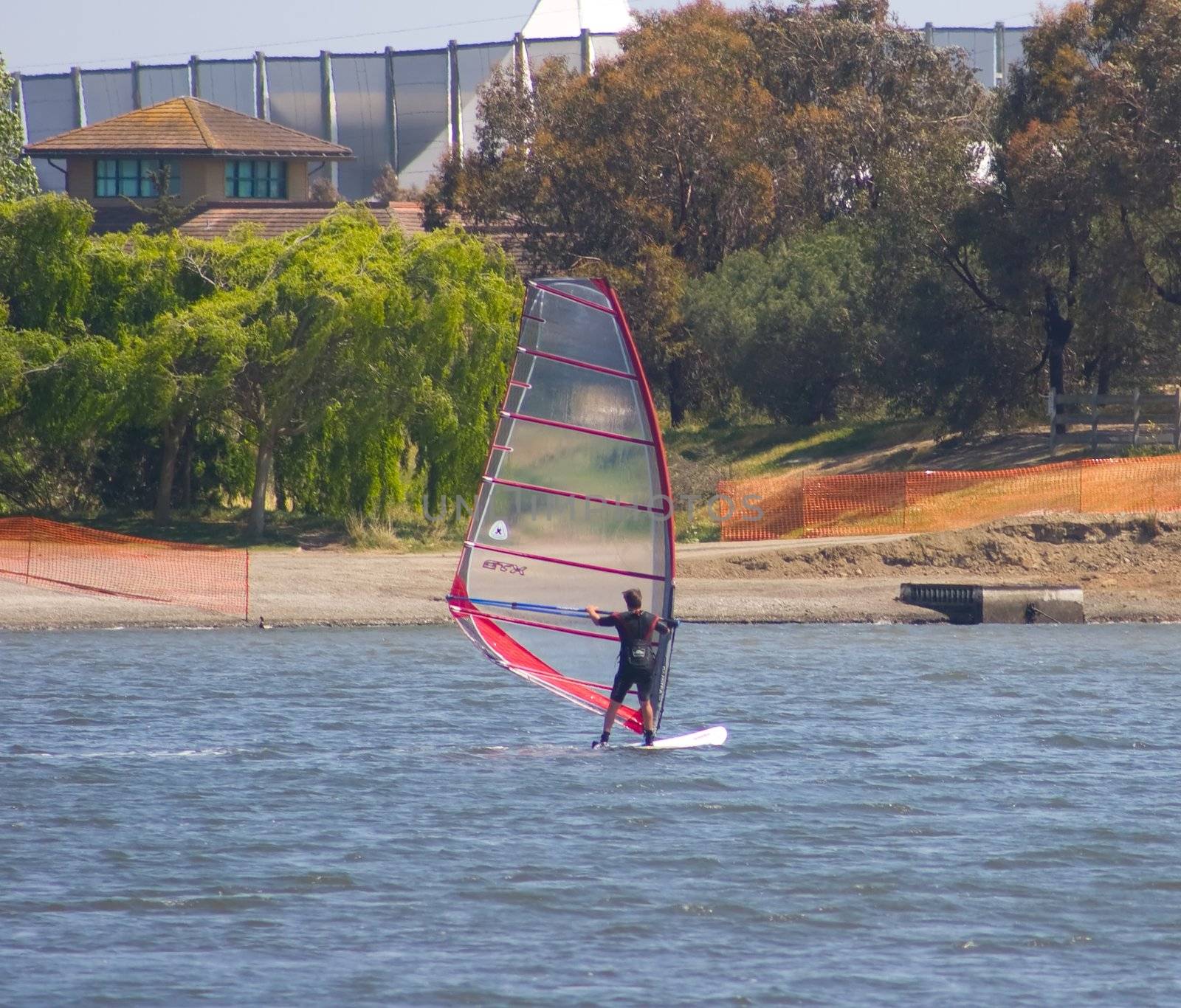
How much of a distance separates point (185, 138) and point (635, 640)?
36.6m

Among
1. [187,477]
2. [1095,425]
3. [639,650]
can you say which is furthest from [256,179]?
[639,650]

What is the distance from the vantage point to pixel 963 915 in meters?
10.3

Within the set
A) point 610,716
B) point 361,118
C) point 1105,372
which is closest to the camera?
point 610,716

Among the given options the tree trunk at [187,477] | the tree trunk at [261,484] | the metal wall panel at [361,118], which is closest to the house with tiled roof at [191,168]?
the tree trunk at [187,477]

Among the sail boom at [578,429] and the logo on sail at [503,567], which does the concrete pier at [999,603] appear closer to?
the sail boom at [578,429]

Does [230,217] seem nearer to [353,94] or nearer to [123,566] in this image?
[123,566]

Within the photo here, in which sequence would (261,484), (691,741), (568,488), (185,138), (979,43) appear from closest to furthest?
(568,488), (691,741), (261,484), (185,138), (979,43)

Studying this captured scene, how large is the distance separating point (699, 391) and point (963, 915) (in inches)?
1454

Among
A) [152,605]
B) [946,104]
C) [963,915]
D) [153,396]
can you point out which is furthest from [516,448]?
[946,104]

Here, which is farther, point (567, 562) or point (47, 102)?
point (47, 102)

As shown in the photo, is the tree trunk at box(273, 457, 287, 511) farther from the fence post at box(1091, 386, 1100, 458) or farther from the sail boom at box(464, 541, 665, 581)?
the sail boom at box(464, 541, 665, 581)

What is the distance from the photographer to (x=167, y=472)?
30.5 metres

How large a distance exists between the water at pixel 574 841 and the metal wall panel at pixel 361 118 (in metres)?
61.7

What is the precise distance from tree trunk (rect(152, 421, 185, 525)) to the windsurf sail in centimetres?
1722
